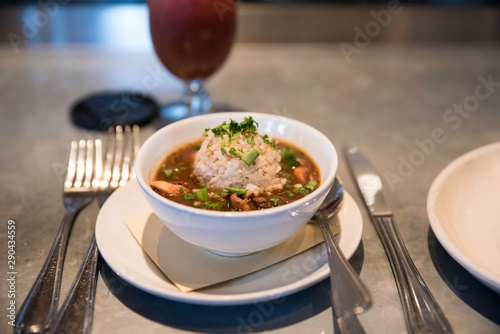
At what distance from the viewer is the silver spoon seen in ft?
3.33

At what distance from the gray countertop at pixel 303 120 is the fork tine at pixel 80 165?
9 cm

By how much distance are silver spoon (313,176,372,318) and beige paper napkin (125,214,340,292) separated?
0.24 feet

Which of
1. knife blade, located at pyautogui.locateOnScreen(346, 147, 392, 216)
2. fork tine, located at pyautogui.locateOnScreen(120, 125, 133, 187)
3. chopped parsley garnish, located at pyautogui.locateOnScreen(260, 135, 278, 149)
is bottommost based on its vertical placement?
fork tine, located at pyautogui.locateOnScreen(120, 125, 133, 187)

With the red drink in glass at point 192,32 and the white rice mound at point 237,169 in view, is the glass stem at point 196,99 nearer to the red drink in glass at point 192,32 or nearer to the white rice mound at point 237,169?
the red drink in glass at point 192,32

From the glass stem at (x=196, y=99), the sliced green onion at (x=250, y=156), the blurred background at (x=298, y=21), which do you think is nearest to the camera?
the sliced green onion at (x=250, y=156)

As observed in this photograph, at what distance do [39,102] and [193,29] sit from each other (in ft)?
3.25

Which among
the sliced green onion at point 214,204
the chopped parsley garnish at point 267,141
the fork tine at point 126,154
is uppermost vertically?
the chopped parsley garnish at point 267,141

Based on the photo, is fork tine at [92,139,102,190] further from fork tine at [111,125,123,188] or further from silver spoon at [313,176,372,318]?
silver spoon at [313,176,372,318]

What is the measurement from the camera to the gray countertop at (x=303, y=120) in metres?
1.19

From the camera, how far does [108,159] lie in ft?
6.12

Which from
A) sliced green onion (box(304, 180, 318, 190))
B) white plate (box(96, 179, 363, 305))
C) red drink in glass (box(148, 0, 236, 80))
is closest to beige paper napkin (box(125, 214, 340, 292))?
white plate (box(96, 179, 363, 305))

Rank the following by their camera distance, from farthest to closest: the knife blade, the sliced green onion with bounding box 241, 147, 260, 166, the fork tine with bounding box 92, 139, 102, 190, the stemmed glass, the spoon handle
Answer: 1. the stemmed glass
2. the fork tine with bounding box 92, 139, 102, 190
3. the knife blade
4. the sliced green onion with bounding box 241, 147, 260, 166
5. the spoon handle

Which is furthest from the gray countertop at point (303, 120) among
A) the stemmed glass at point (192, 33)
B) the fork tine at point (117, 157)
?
the stemmed glass at point (192, 33)

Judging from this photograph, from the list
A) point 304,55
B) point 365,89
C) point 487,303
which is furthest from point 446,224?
point 304,55
